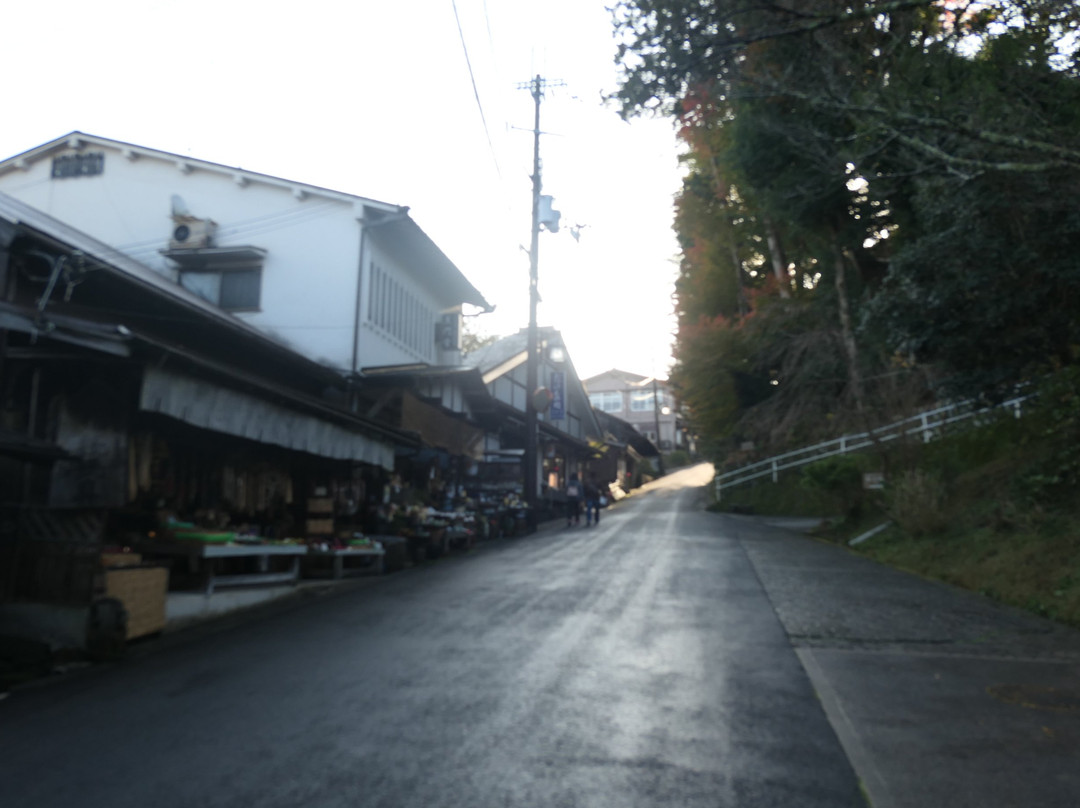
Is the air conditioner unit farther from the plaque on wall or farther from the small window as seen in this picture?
the plaque on wall

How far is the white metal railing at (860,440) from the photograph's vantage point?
22.4 m

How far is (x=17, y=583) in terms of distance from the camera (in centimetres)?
866

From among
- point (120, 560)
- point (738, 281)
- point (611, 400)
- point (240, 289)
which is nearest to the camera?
point (120, 560)

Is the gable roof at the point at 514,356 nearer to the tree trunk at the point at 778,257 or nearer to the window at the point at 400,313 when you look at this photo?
the window at the point at 400,313

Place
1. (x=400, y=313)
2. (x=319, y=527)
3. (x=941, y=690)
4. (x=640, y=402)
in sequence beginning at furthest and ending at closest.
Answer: (x=640, y=402), (x=400, y=313), (x=319, y=527), (x=941, y=690)

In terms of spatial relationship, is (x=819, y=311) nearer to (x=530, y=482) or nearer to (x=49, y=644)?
(x=530, y=482)

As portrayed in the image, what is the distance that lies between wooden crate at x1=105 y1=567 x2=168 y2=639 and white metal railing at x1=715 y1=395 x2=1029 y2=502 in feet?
49.9

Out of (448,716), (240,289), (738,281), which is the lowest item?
(448,716)

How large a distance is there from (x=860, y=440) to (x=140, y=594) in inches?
1009

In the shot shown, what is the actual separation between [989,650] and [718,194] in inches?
1197

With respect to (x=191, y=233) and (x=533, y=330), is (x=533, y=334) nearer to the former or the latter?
(x=533, y=330)

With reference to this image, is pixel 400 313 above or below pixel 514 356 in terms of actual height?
below

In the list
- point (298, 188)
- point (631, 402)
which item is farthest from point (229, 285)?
point (631, 402)

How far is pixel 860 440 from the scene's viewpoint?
2977 cm
